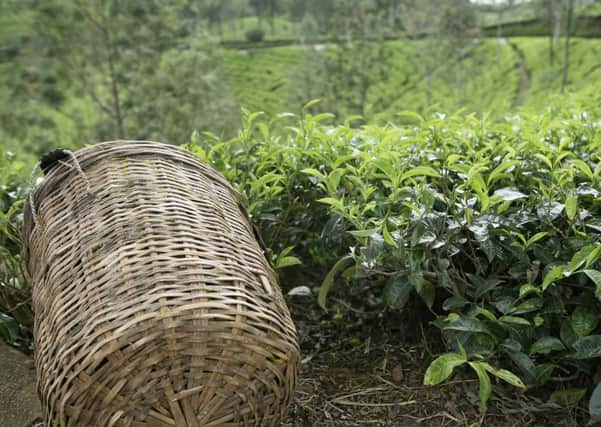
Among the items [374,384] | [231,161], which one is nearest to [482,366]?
[374,384]

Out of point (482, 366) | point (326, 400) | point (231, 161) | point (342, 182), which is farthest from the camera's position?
point (231, 161)

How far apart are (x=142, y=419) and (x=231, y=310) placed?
263 millimetres

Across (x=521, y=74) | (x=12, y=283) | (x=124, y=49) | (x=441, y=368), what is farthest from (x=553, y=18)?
(x=441, y=368)

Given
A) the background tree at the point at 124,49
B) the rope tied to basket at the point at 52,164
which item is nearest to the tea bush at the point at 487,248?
the rope tied to basket at the point at 52,164

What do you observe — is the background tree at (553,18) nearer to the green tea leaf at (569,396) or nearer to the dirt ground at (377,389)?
the dirt ground at (377,389)

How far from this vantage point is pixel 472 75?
29516mm

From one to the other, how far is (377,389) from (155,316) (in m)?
0.87

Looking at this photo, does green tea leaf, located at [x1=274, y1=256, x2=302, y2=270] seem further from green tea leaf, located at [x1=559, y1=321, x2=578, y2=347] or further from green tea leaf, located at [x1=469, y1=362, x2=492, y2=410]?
green tea leaf, located at [x1=559, y1=321, x2=578, y2=347]

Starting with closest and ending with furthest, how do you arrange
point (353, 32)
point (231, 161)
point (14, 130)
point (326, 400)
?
1. point (326, 400)
2. point (231, 161)
3. point (14, 130)
4. point (353, 32)

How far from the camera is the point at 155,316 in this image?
104 cm

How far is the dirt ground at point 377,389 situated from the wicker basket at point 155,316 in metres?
0.48

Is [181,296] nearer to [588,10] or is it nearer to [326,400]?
[326,400]

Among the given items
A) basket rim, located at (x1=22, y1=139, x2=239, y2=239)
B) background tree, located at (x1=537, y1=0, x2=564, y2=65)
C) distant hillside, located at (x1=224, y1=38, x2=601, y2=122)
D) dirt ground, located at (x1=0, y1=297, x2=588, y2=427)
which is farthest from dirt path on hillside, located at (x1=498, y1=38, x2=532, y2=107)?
basket rim, located at (x1=22, y1=139, x2=239, y2=239)

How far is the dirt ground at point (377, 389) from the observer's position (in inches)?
60.6
